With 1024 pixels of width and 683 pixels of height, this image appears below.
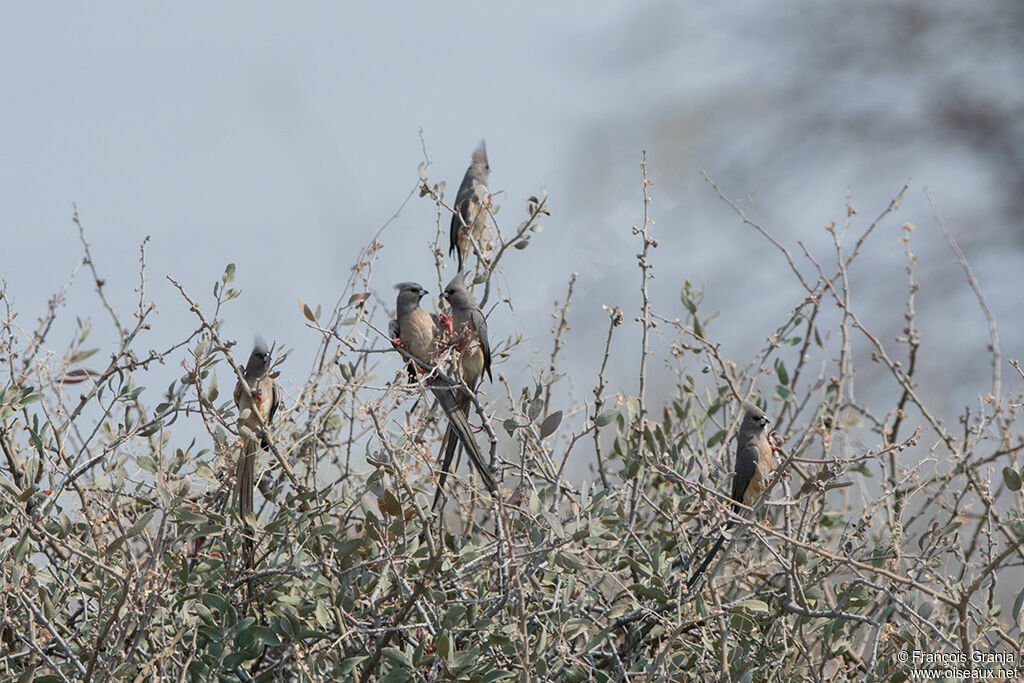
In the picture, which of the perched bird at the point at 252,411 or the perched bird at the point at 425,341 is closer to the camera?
the perched bird at the point at 252,411

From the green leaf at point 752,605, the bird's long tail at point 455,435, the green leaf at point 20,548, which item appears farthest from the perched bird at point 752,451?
the green leaf at point 20,548

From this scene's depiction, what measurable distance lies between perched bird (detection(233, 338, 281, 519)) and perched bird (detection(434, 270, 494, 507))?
23.5 inches

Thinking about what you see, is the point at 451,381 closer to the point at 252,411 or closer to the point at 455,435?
the point at 455,435

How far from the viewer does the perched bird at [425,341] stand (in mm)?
3342

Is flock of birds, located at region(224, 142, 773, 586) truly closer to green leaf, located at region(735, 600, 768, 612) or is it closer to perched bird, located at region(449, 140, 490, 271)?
perched bird, located at region(449, 140, 490, 271)

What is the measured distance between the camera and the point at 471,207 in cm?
453

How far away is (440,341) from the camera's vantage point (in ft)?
11.0

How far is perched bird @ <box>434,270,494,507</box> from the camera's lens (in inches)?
136

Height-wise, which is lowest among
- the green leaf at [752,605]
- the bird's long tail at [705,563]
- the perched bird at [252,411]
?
the green leaf at [752,605]

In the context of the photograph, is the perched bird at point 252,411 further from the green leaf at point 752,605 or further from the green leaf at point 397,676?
the green leaf at point 752,605

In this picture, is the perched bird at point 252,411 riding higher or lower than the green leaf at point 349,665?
higher

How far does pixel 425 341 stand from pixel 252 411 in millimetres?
989

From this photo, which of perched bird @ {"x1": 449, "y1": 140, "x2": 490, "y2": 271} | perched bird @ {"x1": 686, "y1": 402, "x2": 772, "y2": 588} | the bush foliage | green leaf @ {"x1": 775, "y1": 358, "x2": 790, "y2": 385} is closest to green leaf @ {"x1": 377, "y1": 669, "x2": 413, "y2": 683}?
the bush foliage

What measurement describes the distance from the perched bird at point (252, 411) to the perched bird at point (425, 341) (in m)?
0.50
